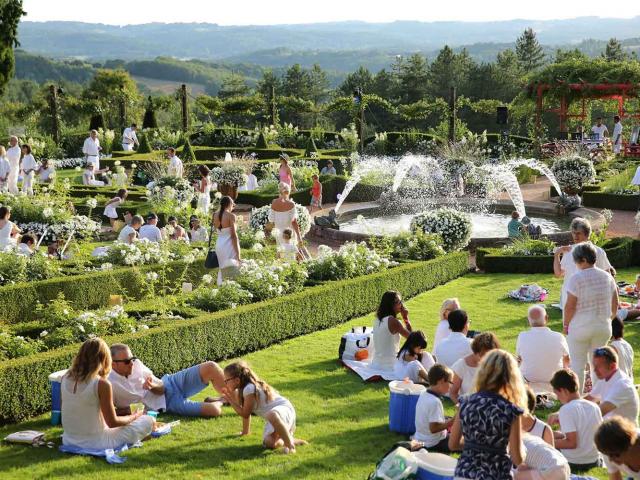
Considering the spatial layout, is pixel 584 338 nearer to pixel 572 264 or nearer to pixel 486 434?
pixel 572 264

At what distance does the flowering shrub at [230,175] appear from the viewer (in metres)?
21.2

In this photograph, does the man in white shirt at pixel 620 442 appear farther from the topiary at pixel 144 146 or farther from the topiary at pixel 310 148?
the topiary at pixel 144 146

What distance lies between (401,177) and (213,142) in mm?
11082

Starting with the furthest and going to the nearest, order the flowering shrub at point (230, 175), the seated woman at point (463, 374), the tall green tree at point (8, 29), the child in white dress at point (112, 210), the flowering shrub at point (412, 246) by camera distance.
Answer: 1. the tall green tree at point (8, 29)
2. the flowering shrub at point (230, 175)
3. the child in white dress at point (112, 210)
4. the flowering shrub at point (412, 246)
5. the seated woman at point (463, 374)

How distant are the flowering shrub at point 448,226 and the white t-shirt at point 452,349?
615 cm

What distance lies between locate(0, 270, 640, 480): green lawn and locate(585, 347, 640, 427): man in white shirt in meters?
0.41

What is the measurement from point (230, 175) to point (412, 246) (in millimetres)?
9369

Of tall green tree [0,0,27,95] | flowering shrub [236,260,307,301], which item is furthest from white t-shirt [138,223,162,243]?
tall green tree [0,0,27,95]

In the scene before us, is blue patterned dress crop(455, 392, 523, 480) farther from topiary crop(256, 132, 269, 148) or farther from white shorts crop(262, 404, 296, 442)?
topiary crop(256, 132, 269, 148)

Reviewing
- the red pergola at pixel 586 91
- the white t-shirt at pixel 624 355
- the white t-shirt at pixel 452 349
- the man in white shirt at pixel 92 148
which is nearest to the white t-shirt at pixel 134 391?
the white t-shirt at pixel 452 349

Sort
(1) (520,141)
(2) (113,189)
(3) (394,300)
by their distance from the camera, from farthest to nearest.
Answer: (1) (520,141), (2) (113,189), (3) (394,300)

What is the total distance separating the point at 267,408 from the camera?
21.1 ft

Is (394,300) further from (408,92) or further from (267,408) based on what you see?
(408,92)

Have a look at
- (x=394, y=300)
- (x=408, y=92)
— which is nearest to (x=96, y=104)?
(x=408, y=92)
